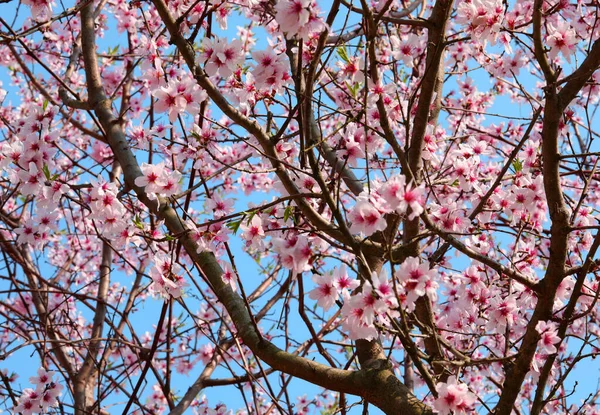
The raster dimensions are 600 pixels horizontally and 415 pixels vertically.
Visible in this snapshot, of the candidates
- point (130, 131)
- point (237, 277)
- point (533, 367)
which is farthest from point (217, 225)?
point (533, 367)

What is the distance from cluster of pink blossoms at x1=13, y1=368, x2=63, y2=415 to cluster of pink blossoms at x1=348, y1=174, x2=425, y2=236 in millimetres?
2342

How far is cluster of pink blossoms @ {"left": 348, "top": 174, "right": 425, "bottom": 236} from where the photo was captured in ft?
6.22

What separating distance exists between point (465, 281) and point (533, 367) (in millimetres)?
564

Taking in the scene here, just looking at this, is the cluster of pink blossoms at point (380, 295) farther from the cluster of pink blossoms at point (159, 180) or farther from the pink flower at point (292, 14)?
the cluster of pink blossoms at point (159, 180)

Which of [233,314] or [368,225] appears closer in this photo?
[368,225]

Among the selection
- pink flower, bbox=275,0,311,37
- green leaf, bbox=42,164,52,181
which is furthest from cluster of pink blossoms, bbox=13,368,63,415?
pink flower, bbox=275,0,311,37

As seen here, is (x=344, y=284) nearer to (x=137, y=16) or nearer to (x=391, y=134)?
(x=391, y=134)

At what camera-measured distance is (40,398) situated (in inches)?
135

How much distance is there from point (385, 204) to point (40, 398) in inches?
99.2

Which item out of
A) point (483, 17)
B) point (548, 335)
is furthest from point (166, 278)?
point (483, 17)

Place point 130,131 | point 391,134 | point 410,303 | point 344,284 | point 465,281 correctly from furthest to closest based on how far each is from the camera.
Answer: point 130,131 < point 465,281 < point 391,134 < point 344,284 < point 410,303

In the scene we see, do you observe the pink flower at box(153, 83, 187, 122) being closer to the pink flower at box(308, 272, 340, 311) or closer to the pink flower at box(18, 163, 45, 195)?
the pink flower at box(18, 163, 45, 195)

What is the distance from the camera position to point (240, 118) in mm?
2607

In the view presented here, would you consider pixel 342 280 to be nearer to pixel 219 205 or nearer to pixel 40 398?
pixel 219 205
